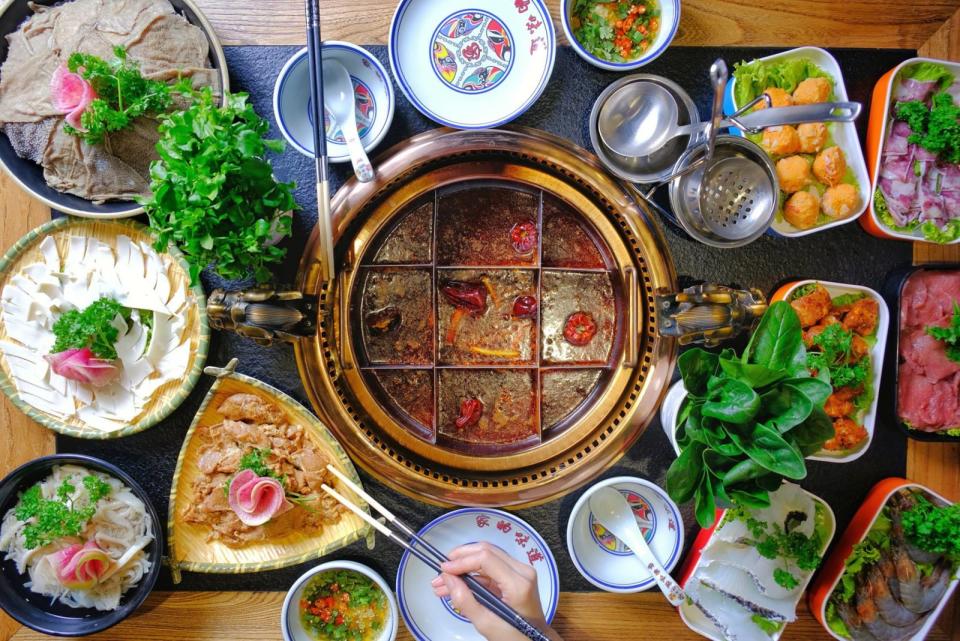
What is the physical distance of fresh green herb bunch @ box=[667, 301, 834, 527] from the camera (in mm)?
1870

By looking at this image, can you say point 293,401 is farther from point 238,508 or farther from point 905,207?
point 905,207

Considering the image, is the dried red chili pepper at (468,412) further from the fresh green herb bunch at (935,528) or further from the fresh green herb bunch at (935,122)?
the fresh green herb bunch at (935,122)

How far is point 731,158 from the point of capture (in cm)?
239

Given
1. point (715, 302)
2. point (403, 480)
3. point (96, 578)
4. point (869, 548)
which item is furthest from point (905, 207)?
point (96, 578)

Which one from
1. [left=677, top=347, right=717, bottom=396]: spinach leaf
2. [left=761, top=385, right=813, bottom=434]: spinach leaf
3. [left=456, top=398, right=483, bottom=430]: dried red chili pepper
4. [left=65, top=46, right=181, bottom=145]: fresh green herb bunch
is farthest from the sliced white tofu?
[left=761, top=385, right=813, bottom=434]: spinach leaf

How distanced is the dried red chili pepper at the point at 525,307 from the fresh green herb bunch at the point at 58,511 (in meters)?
1.76

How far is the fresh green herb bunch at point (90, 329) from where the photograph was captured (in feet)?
7.54

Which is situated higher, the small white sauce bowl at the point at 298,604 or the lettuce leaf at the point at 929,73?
the lettuce leaf at the point at 929,73

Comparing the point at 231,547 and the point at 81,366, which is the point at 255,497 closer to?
the point at 231,547

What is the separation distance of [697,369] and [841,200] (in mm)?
987

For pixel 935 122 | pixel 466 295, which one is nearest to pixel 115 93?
pixel 466 295

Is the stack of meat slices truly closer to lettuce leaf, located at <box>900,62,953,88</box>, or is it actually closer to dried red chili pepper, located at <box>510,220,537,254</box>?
lettuce leaf, located at <box>900,62,953,88</box>

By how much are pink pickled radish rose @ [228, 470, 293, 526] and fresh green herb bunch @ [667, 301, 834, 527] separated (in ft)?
4.63

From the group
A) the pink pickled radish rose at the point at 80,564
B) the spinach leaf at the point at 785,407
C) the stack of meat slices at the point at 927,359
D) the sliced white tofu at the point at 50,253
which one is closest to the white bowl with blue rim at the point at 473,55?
the spinach leaf at the point at 785,407
